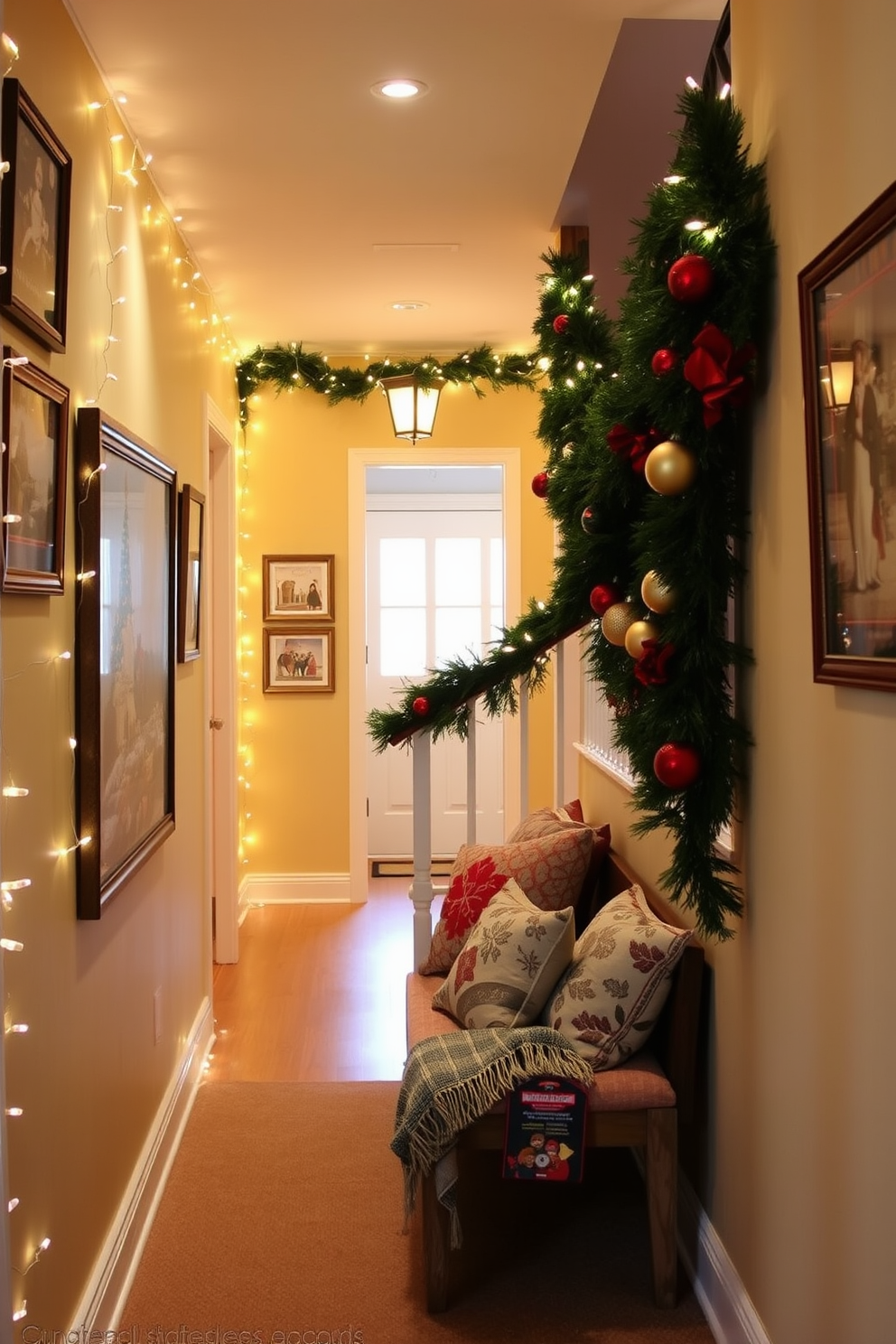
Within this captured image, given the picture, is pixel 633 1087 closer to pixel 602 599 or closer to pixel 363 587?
pixel 602 599

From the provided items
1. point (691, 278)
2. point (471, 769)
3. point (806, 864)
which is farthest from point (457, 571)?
point (806, 864)

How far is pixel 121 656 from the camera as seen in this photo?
2.67 meters

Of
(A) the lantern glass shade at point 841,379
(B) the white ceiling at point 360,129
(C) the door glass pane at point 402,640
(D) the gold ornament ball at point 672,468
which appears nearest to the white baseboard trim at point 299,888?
(C) the door glass pane at point 402,640

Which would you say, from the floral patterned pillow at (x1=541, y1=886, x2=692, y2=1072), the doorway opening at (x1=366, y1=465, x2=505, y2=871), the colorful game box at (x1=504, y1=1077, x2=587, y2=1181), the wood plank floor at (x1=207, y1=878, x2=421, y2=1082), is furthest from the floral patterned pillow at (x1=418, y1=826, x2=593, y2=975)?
the doorway opening at (x1=366, y1=465, x2=505, y2=871)

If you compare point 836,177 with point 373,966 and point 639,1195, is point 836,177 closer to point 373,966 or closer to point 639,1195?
point 639,1195

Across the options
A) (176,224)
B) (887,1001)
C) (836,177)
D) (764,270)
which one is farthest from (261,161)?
(887,1001)

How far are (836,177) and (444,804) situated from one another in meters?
5.65

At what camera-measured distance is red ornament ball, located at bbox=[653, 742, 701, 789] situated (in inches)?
80.5

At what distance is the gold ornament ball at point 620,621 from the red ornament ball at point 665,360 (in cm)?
50

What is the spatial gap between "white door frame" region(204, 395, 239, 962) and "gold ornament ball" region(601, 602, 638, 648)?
308 cm

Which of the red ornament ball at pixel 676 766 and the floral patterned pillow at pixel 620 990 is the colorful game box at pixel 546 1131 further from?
the red ornament ball at pixel 676 766

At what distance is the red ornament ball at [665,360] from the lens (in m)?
1.99

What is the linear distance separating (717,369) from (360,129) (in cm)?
166

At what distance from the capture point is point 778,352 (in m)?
1.90
